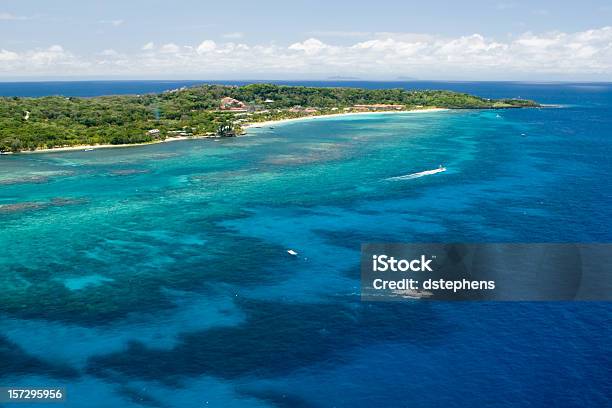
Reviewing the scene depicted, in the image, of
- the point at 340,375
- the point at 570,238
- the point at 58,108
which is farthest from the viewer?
the point at 58,108

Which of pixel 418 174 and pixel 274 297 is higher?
pixel 418 174

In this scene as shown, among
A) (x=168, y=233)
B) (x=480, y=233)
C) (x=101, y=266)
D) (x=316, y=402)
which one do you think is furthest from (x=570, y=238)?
(x=101, y=266)

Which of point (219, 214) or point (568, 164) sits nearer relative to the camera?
point (219, 214)

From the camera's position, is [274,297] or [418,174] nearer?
[274,297]

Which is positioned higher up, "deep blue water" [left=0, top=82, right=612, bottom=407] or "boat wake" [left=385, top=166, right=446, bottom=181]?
"boat wake" [left=385, top=166, right=446, bottom=181]

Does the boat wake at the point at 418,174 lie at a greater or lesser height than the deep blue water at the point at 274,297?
greater

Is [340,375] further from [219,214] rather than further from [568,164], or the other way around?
[568,164]

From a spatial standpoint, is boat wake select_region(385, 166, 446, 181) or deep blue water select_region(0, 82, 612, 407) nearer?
deep blue water select_region(0, 82, 612, 407)

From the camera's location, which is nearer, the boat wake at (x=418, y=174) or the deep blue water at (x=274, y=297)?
the deep blue water at (x=274, y=297)
